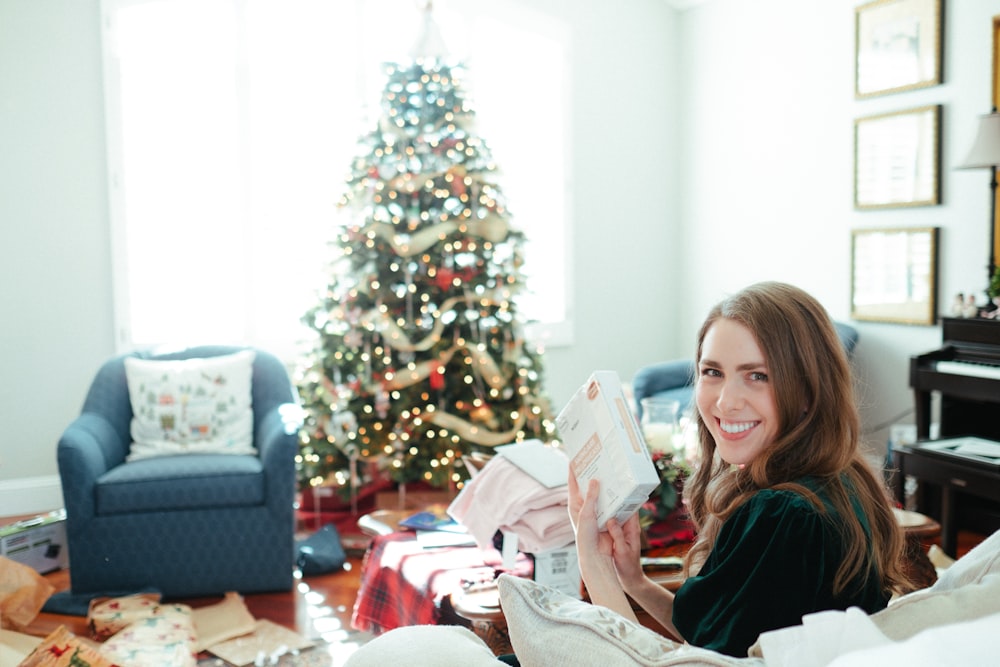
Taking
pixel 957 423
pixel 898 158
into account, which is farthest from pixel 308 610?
pixel 898 158

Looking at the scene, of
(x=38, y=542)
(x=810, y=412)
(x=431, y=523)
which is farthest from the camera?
(x=38, y=542)

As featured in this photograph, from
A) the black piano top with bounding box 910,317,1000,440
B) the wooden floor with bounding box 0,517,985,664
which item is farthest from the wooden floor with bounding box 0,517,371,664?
the black piano top with bounding box 910,317,1000,440

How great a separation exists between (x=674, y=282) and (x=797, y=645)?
5.89m

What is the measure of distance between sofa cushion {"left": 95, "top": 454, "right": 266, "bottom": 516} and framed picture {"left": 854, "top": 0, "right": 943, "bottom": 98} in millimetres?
3725

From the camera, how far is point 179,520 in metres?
3.49

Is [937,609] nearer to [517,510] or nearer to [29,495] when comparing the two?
[517,510]

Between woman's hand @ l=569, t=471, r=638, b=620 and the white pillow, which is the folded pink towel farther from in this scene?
the white pillow

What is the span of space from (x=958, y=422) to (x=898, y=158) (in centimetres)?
147

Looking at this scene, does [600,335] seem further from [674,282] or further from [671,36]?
[671,36]

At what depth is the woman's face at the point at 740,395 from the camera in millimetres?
1361

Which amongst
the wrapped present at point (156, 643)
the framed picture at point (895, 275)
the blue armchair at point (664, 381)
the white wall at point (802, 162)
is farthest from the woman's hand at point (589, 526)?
the framed picture at point (895, 275)

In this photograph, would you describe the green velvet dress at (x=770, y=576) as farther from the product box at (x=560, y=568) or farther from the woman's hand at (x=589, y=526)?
the product box at (x=560, y=568)

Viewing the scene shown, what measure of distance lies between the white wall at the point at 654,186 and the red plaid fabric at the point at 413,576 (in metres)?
2.67

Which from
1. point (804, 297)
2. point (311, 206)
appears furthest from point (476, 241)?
point (804, 297)
